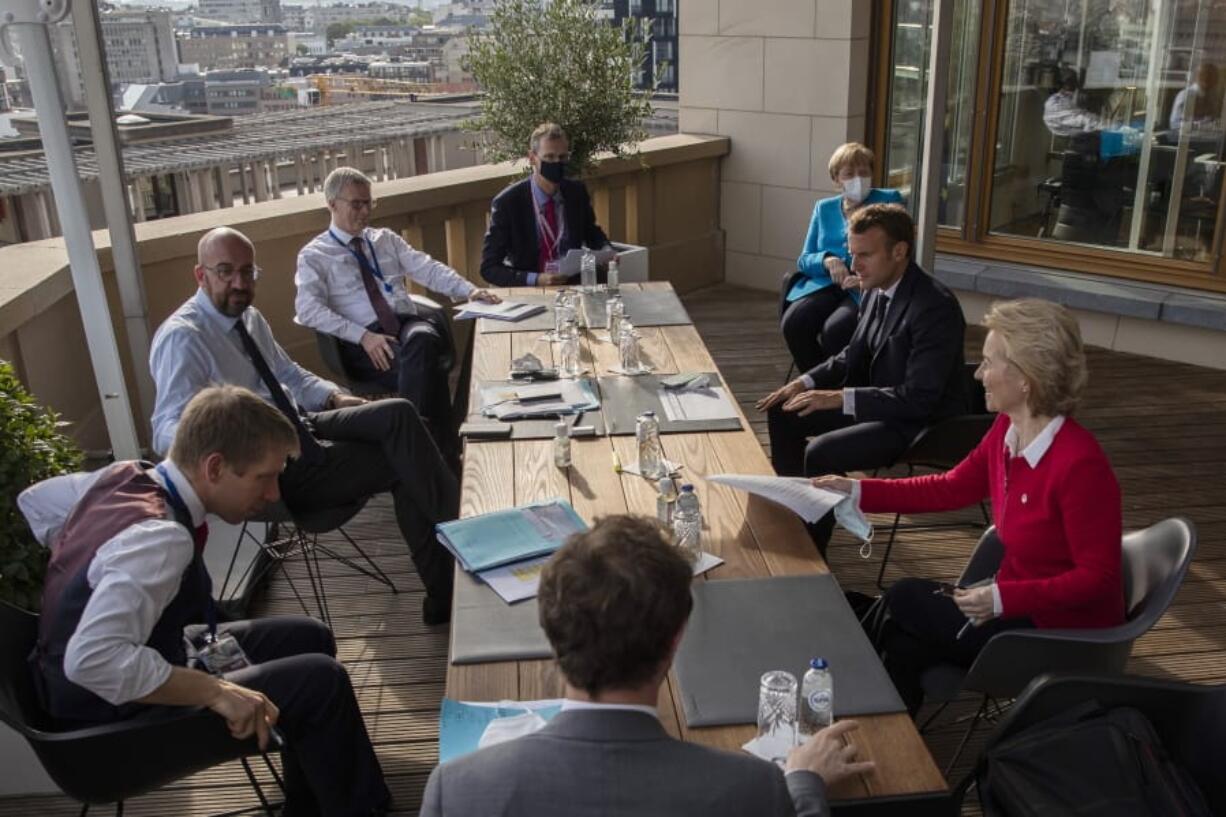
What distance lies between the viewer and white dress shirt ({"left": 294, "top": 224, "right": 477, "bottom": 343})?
176 inches

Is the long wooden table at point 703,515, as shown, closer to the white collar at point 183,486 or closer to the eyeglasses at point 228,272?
the white collar at point 183,486

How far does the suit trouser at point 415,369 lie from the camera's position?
4570 mm

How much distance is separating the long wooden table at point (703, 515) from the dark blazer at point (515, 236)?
4.95 feet

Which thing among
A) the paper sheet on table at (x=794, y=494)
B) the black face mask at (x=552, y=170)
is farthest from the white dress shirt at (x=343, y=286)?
the paper sheet on table at (x=794, y=494)

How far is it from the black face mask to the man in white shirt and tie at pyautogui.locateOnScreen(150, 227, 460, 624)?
193 centimetres

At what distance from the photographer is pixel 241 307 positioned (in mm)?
3570

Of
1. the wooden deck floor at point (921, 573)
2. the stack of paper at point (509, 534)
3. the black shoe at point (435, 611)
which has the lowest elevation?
the wooden deck floor at point (921, 573)

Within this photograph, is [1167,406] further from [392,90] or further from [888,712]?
[392,90]

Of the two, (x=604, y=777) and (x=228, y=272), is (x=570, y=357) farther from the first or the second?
(x=604, y=777)

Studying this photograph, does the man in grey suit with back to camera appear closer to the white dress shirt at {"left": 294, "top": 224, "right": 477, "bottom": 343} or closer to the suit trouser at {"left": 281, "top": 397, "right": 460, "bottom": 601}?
the suit trouser at {"left": 281, "top": 397, "right": 460, "bottom": 601}

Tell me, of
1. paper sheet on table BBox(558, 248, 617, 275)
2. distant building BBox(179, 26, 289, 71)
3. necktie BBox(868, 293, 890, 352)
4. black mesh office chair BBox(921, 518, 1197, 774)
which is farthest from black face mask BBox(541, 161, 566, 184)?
distant building BBox(179, 26, 289, 71)

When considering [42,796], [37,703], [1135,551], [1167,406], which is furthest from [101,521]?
[1167,406]

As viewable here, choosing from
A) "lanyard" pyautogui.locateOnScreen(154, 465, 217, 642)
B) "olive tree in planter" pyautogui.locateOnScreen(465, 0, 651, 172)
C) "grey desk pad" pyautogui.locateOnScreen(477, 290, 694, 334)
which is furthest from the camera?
"olive tree in planter" pyautogui.locateOnScreen(465, 0, 651, 172)

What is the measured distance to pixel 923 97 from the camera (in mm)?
7109
